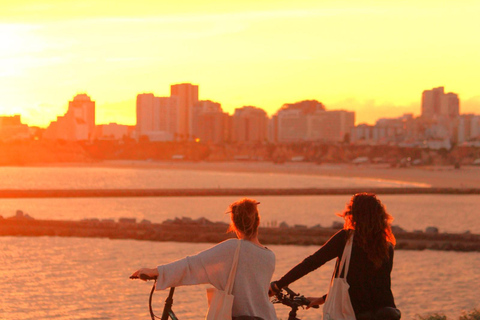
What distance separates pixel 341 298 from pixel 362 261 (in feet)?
0.70

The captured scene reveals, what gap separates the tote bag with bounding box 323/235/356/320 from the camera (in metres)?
3.69

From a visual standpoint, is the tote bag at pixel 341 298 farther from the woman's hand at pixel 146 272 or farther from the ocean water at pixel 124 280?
the ocean water at pixel 124 280

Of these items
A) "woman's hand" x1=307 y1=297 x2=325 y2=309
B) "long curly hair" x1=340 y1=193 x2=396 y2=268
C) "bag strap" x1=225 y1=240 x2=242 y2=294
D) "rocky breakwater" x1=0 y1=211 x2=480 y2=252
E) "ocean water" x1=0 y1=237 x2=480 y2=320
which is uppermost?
"long curly hair" x1=340 y1=193 x2=396 y2=268

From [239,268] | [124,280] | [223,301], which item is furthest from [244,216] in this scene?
[124,280]

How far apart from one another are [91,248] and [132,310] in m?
10.2

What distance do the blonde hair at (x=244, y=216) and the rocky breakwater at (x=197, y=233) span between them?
19.9m

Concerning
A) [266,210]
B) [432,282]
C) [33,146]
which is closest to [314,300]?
[432,282]

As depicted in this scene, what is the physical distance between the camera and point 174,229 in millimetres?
26453

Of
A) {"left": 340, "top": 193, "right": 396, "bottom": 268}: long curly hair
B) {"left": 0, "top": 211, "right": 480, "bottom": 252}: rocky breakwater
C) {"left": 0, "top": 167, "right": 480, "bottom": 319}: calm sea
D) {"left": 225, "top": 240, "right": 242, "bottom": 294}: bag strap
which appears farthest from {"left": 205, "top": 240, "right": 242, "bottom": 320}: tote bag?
{"left": 0, "top": 211, "right": 480, "bottom": 252}: rocky breakwater

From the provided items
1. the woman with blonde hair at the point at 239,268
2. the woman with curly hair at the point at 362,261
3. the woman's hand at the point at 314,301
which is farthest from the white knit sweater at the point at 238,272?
the woman's hand at the point at 314,301

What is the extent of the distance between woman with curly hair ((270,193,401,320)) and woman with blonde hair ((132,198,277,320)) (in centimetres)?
14

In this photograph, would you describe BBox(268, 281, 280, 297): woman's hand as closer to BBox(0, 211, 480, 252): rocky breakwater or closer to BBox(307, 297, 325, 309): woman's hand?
BBox(307, 297, 325, 309): woman's hand

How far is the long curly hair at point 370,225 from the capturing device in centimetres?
367

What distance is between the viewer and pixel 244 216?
3.52 m
